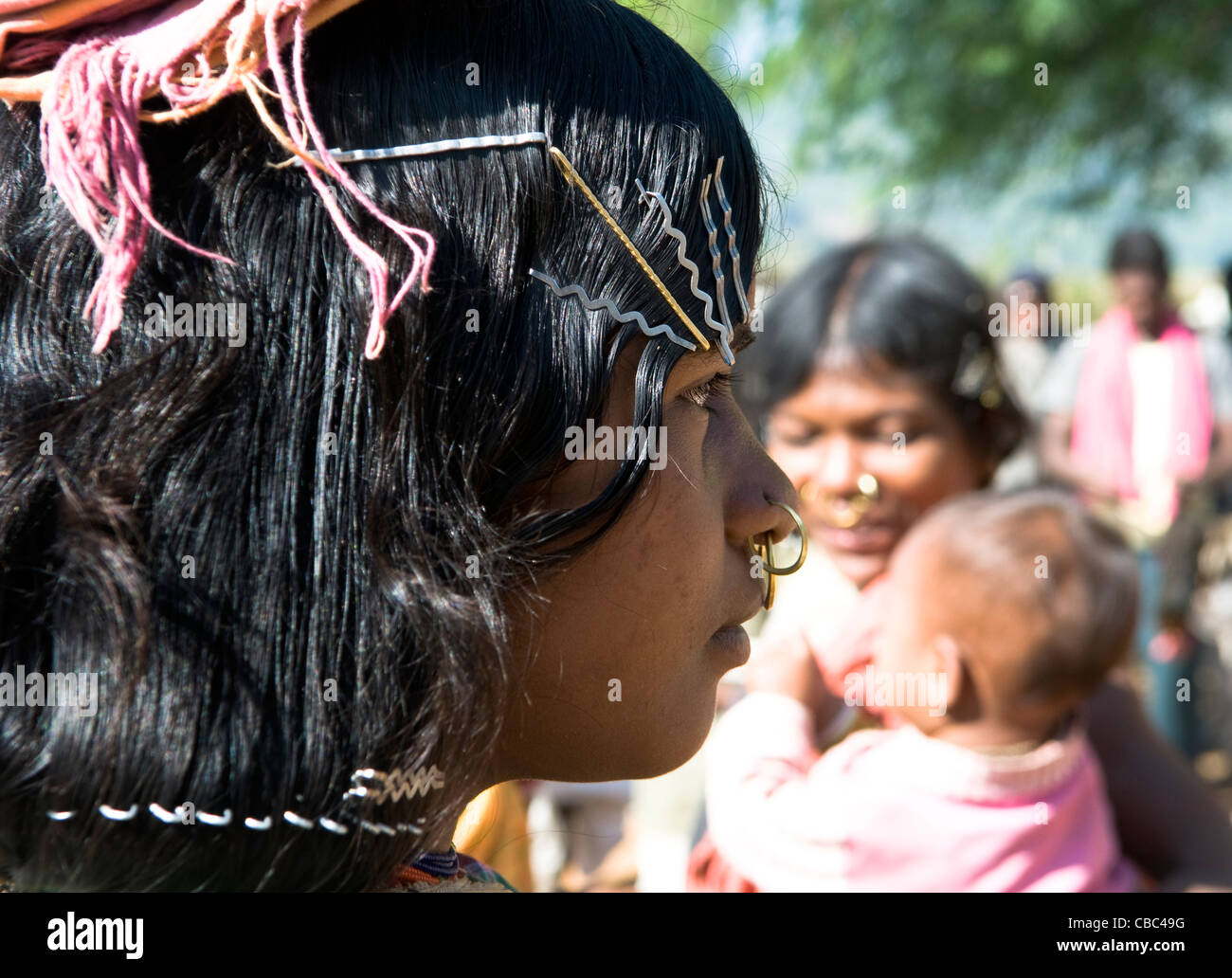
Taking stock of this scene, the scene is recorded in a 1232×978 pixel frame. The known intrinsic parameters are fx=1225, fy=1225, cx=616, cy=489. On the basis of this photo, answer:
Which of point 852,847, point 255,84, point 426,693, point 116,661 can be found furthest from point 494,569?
point 852,847

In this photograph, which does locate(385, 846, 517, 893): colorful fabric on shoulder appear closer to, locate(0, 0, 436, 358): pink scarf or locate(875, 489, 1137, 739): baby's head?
locate(0, 0, 436, 358): pink scarf

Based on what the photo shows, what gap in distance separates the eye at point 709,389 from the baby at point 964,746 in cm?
116

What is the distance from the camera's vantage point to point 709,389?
1.34 meters

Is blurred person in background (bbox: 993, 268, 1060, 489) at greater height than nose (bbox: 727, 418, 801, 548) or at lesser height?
greater

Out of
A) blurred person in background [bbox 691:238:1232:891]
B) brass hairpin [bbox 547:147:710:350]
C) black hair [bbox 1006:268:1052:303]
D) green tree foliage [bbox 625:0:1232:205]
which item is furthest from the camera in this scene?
black hair [bbox 1006:268:1052:303]

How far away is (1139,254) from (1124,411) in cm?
77

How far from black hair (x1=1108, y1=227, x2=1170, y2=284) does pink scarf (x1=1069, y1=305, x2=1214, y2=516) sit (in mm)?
275

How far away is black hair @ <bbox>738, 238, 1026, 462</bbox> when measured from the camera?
304cm

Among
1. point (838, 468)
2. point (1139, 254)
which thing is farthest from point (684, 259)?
point (1139, 254)

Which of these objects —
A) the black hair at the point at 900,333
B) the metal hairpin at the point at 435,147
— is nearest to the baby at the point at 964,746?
the black hair at the point at 900,333

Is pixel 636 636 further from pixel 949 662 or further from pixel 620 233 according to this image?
pixel 949 662

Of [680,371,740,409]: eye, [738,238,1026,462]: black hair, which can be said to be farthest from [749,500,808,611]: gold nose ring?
[738,238,1026,462]: black hair

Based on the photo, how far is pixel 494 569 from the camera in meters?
1.13

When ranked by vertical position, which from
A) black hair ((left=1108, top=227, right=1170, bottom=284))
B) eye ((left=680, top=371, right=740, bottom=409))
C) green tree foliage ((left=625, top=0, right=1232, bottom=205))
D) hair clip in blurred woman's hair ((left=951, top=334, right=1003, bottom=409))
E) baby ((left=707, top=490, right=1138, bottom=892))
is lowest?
baby ((left=707, top=490, right=1138, bottom=892))
